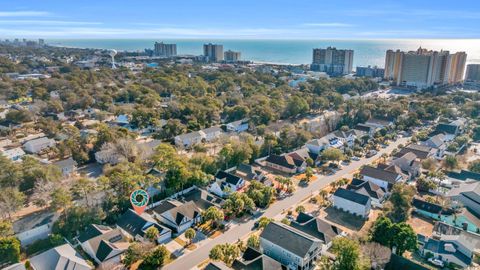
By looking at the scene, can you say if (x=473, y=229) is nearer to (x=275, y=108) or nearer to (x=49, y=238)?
(x=49, y=238)

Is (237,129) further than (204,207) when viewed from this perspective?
Yes

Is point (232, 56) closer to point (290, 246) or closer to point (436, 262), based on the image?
point (290, 246)

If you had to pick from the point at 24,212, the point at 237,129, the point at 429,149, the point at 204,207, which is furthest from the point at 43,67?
the point at 429,149

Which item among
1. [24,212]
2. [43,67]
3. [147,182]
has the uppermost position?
[43,67]

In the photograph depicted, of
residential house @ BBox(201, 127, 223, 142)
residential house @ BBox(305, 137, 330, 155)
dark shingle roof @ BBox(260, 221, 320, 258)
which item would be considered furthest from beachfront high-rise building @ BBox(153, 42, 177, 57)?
dark shingle roof @ BBox(260, 221, 320, 258)

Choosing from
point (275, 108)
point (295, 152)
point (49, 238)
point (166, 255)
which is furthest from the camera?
point (275, 108)

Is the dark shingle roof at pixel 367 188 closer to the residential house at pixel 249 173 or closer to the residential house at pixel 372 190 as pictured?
the residential house at pixel 372 190

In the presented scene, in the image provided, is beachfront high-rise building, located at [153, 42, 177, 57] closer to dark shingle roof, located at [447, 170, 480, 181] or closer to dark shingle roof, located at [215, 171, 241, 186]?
dark shingle roof, located at [215, 171, 241, 186]
